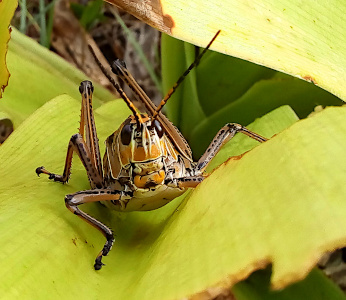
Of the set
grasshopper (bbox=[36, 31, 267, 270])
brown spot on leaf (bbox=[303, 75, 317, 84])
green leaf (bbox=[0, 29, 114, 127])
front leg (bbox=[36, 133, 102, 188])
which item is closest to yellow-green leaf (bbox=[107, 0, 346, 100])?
brown spot on leaf (bbox=[303, 75, 317, 84])

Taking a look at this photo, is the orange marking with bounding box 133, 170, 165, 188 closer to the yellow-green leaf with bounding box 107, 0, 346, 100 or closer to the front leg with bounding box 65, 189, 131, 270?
the front leg with bounding box 65, 189, 131, 270

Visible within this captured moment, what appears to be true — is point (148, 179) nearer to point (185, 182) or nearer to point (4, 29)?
point (185, 182)

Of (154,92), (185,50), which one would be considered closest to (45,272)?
(185,50)

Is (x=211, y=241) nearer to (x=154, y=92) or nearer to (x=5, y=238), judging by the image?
(x=5, y=238)

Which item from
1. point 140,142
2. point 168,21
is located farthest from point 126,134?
point 168,21

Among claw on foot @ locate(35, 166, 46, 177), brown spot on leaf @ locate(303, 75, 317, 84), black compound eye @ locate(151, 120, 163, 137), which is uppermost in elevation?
brown spot on leaf @ locate(303, 75, 317, 84)

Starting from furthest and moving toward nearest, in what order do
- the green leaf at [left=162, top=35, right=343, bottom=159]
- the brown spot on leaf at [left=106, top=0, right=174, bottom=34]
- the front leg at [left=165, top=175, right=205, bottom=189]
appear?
the green leaf at [left=162, top=35, right=343, bottom=159] → the front leg at [left=165, top=175, right=205, bottom=189] → the brown spot on leaf at [left=106, top=0, right=174, bottom=34]
